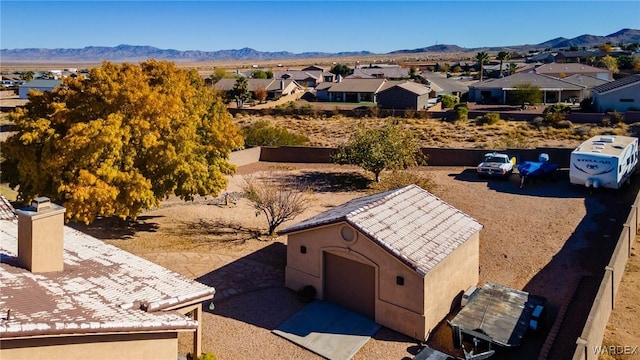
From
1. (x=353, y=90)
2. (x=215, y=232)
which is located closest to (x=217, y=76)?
(x=353, y=90)

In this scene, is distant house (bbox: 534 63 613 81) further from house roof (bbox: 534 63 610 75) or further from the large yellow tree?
the large yellow tree

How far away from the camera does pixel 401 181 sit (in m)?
32.8

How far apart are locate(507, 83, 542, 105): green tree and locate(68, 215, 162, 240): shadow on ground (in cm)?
5462

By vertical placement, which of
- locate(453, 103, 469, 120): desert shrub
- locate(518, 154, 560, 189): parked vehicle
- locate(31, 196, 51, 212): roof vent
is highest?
locate(453, 103, 469, 120): desert shrub

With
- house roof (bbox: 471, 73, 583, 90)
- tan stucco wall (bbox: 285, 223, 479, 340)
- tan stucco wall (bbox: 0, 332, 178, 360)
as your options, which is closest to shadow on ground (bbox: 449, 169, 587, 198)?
tan stucco wall (bbox: 285, 223, 479, 340)

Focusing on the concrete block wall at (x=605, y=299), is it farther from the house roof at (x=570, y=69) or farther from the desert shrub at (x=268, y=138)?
the house roof at (x=570, y=69)

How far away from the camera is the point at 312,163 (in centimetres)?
4275

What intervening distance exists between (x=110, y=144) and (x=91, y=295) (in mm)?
11544

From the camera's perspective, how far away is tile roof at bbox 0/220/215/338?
31.1 ft

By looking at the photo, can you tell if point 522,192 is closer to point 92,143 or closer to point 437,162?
point 437,162

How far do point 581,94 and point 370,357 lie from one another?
218ft

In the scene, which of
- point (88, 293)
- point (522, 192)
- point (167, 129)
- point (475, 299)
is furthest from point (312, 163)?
point (88, 293)

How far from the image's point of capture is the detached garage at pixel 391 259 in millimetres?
15805

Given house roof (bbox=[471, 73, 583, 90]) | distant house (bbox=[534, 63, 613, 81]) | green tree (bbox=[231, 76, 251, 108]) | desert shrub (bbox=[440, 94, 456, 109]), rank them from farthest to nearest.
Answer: distant house (bbox=[534, 63, 613, 81]) < green tree (bbox=[231, 76, 251, 108]) < desert shrub (bbox=[440, 94, 456, 109]) < house roof (bbox=[471, 73, 583, 90])
